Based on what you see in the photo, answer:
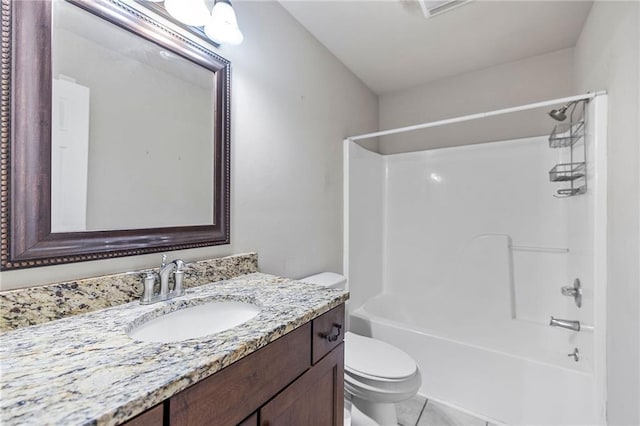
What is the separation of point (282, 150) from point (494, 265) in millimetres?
1888

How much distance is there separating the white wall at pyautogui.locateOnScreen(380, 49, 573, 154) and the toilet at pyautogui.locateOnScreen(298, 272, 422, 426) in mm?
1904

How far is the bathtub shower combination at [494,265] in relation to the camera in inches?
57.7

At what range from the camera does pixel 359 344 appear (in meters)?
1.59

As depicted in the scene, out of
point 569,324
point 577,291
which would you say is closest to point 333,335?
point 569,324

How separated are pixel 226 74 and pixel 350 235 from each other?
4.54 ft

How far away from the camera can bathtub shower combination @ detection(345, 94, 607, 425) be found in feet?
4.81

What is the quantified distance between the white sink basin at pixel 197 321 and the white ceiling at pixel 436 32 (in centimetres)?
161

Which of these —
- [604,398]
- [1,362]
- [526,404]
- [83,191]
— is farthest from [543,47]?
[1,362]

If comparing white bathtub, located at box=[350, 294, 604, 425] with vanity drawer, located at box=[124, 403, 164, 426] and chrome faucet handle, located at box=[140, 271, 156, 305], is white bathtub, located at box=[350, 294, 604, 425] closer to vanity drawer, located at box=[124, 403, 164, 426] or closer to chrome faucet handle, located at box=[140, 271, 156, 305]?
chrome faucet handle, located at box=[140, 271, 156, 305]

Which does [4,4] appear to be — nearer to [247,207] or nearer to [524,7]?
[247,207]

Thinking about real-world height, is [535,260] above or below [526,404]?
above

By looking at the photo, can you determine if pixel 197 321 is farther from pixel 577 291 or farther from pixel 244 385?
pixel 577 291

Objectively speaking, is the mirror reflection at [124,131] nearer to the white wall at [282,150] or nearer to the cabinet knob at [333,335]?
the white wall at [282,150]

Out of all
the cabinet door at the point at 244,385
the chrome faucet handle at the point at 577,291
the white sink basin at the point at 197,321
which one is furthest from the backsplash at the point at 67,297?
the chrome faucet handle at the point at 577,291
